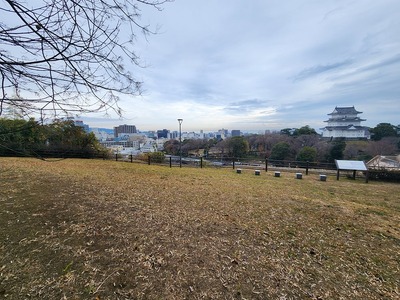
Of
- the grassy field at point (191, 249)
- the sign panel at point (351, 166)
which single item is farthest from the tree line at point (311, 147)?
the grassy field at point (191, 249)

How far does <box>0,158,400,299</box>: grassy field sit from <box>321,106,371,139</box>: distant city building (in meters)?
43.0

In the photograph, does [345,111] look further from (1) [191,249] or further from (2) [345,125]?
(1) [191,249]

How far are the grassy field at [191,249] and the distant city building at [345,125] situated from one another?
43.0m

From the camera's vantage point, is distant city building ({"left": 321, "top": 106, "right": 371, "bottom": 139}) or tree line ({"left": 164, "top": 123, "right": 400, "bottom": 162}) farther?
distant city building ({"left": 321, "top": 106, "right": 371, "bottom": 139})

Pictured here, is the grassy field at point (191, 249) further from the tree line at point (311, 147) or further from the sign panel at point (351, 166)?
the tree line at point (311, 147)

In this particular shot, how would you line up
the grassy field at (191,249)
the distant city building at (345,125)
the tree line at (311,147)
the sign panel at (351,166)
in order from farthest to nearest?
the distant city building at (345,125)
the tree line at (311,147)
the sign panel at (351,166)
the grassy field at (191,249)

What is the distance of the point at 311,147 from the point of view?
2161 cm

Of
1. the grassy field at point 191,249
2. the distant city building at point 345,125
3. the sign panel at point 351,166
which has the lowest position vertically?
the grassy field at point 191,249

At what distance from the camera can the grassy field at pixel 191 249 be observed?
2.05 meters

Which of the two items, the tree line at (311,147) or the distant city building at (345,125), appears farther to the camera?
the distant city building at (345,125)

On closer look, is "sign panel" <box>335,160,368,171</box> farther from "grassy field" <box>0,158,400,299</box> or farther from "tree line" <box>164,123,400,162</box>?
"tree line" <box>164,123,400,162</box>

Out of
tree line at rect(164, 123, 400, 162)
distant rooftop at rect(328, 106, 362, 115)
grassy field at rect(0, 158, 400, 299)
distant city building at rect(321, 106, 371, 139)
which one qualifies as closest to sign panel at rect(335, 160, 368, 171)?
grassy field at rect(0, 158, 400, 299)

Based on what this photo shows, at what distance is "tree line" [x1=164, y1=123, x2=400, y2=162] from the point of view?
72.1 ft

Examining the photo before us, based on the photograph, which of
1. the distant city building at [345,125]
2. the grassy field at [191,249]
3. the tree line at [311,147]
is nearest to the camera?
the grassy field at [191,249]
